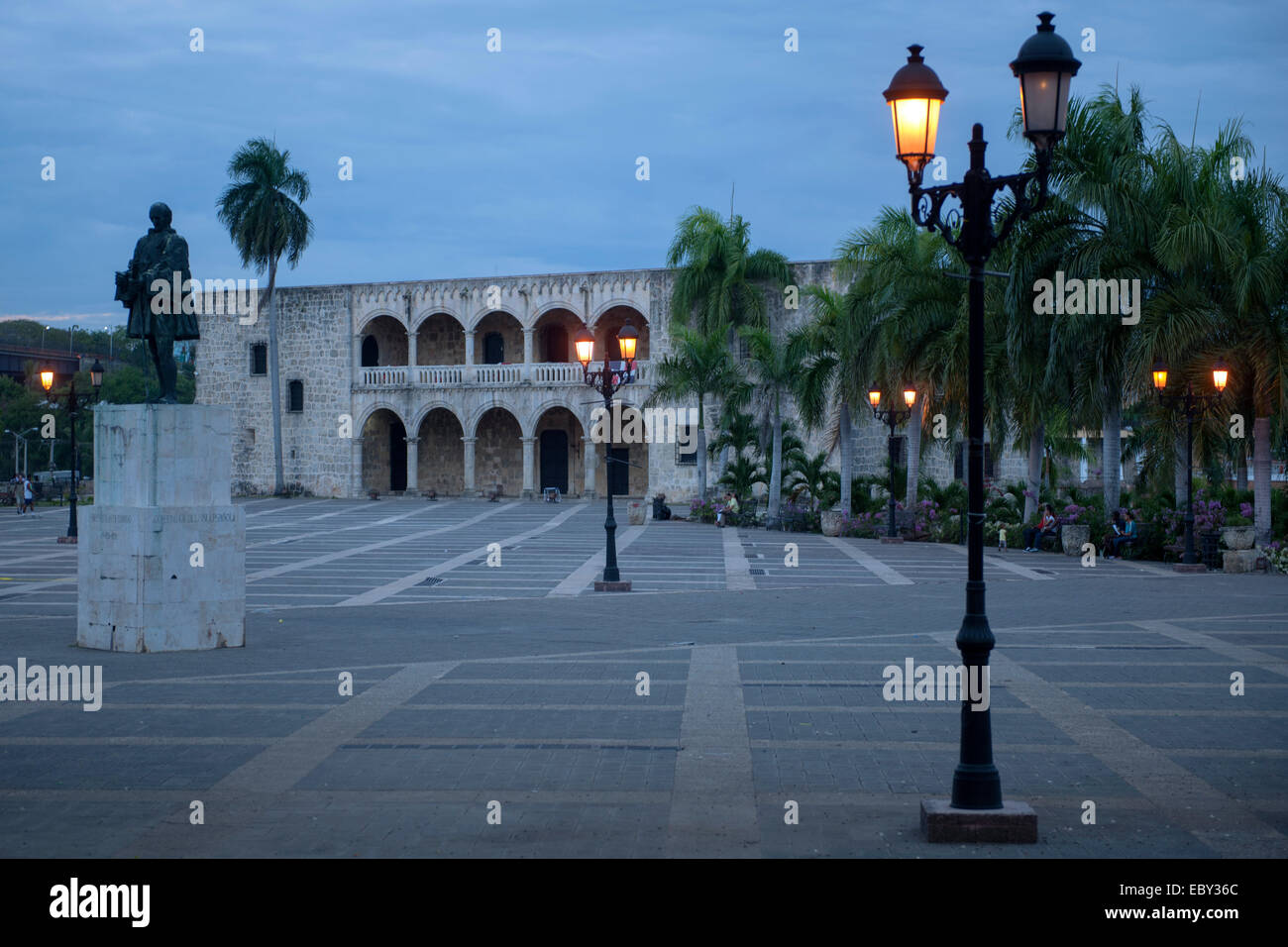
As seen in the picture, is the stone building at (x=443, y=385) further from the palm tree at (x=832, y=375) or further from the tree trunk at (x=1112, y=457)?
the tree trunk at (x=1112, y=457)

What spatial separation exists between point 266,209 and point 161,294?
39470 millimetres

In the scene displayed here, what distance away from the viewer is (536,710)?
9523mm

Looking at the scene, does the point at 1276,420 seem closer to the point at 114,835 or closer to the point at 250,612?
the point at 250,612

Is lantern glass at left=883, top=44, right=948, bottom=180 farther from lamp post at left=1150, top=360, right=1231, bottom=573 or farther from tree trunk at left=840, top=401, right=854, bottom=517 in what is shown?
tree trunk at left=840, top=401, right=854, bottom=517

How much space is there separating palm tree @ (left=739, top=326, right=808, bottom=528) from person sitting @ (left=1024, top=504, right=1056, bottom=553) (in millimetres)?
8016

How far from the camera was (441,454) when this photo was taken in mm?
53375

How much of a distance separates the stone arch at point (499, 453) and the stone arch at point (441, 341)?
10.1 feet

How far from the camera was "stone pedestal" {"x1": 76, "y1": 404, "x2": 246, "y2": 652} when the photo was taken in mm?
12250

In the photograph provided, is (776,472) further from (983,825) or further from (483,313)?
(983,825)

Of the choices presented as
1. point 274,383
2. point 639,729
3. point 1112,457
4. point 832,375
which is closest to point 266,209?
point 274,383

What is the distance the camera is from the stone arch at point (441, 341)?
53.1m

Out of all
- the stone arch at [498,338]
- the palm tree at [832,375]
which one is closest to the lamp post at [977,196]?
the palm tree at [832,375]
